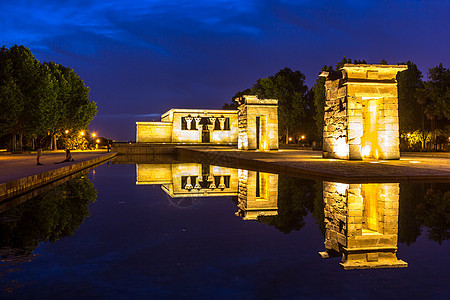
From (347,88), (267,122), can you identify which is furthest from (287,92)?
(347,88)

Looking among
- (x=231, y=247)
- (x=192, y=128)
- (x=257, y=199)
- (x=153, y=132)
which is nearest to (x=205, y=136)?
(x=192, y=128)

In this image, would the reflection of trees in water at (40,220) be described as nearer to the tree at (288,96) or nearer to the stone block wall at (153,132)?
the stone block wall at (153,132)

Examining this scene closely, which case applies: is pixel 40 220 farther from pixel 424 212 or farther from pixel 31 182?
pixel 424 212

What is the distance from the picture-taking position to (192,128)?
175 ft

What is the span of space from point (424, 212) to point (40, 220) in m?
6.75

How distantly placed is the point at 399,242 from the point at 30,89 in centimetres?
3456

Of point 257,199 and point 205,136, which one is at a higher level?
point 205,136

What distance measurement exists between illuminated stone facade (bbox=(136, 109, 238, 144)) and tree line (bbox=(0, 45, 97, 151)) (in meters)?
10.4

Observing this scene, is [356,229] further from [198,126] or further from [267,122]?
[198,126]

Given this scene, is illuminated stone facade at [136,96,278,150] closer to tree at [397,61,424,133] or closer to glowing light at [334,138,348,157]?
tree at [397,61,424,133]

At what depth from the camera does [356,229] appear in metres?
5.59

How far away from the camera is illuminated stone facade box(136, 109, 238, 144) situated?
52.9 metres

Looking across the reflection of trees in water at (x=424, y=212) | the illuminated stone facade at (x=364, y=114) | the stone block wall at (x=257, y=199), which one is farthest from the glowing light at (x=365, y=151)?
the reflection of trees in water at (x=424, y=212)

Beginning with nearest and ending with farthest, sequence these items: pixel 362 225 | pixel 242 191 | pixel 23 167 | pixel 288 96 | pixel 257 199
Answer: pixel 362 225, pixel 257 199, pixel 242 191, pixel 23 167, pixel 288 96
